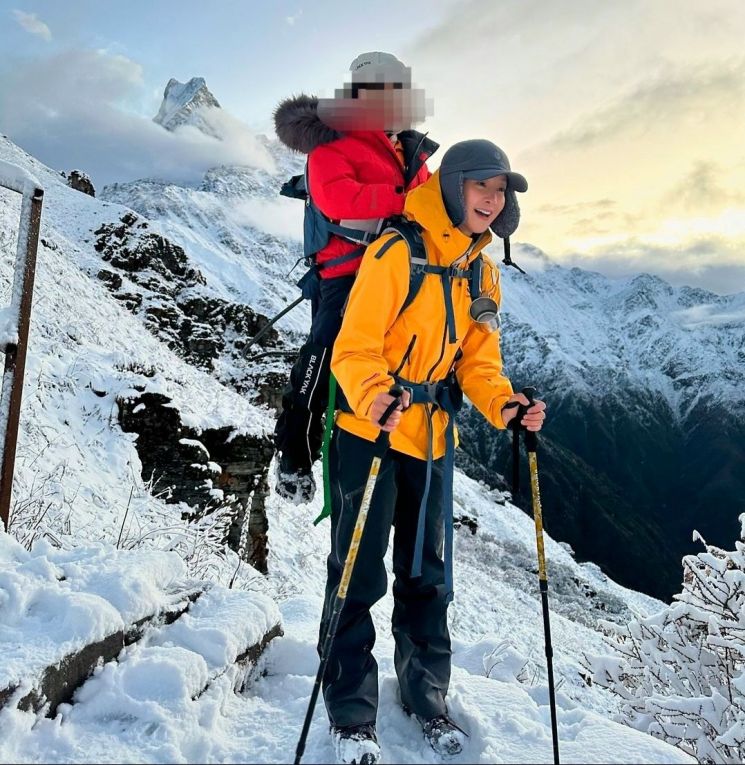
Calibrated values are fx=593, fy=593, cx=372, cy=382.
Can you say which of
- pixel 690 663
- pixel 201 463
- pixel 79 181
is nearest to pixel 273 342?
pixel 201 463

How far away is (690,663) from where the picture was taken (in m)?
5.01

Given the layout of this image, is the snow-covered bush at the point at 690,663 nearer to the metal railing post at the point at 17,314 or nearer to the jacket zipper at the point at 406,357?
the jacket zipper at the point at 406,357

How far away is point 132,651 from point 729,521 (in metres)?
180

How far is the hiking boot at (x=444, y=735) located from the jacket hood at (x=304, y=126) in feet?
9.55

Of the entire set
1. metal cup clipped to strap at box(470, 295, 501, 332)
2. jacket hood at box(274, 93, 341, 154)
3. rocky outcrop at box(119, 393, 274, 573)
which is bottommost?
rocky outcrop at box(119, 393, 274, 573)

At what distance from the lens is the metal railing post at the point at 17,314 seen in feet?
11.4

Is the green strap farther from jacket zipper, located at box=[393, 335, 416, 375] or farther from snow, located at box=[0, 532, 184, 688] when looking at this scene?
snow, located at box=[0, 532, 184, 688]

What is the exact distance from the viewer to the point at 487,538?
1377 inches

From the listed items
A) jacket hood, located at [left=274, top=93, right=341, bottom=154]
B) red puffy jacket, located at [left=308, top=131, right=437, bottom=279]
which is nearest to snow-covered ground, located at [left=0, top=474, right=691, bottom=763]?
red puffy jacket, located at [left=308, top=131, right=437, bottom=279]

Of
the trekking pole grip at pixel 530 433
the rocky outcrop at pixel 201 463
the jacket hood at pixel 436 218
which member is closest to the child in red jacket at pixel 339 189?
the jacket hood at pixel 436 218

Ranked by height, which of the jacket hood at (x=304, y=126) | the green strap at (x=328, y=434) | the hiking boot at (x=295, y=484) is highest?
the jacket hood at (x=304, y=126)

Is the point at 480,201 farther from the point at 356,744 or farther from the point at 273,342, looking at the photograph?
the point at 273,342

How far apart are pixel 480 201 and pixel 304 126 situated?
113 centimetres

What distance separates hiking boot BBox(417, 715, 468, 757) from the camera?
242 centimetres
